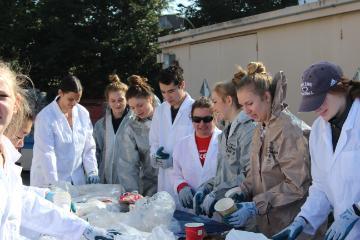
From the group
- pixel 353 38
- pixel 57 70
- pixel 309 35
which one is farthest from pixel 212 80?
pixel 57 70

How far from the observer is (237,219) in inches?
96.3

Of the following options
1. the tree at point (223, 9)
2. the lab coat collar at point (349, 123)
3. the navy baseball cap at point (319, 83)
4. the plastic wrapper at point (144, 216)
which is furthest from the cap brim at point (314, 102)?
the tree at point (223, 9)

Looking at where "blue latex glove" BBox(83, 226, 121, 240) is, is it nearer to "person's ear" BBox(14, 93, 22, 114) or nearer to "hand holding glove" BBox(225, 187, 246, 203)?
"person's ear" BBox(14, 93, 22, 114)

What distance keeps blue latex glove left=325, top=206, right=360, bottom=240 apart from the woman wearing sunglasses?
4.04 ft

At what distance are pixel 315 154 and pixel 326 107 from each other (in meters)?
0.27

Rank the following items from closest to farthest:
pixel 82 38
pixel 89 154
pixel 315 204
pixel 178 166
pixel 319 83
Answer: pixel 319 83 → pixel 315 204 → pixel 178 166 → pixel 89 154 → pixel 82 38

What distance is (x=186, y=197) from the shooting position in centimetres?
313

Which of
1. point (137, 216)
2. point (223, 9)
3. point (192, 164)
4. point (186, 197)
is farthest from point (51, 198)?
point (223, 9)

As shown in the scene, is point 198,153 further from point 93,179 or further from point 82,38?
point 82,38

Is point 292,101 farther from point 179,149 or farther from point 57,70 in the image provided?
point 57,70

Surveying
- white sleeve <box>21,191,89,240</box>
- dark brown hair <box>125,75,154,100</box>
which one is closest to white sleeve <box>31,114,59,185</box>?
dark brown hair <box>125,75,154,100</box>

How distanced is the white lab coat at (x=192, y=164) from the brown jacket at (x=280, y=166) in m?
0.58

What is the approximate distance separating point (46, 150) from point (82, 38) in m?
14.4

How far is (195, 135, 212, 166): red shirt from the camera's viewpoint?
3.29 m
